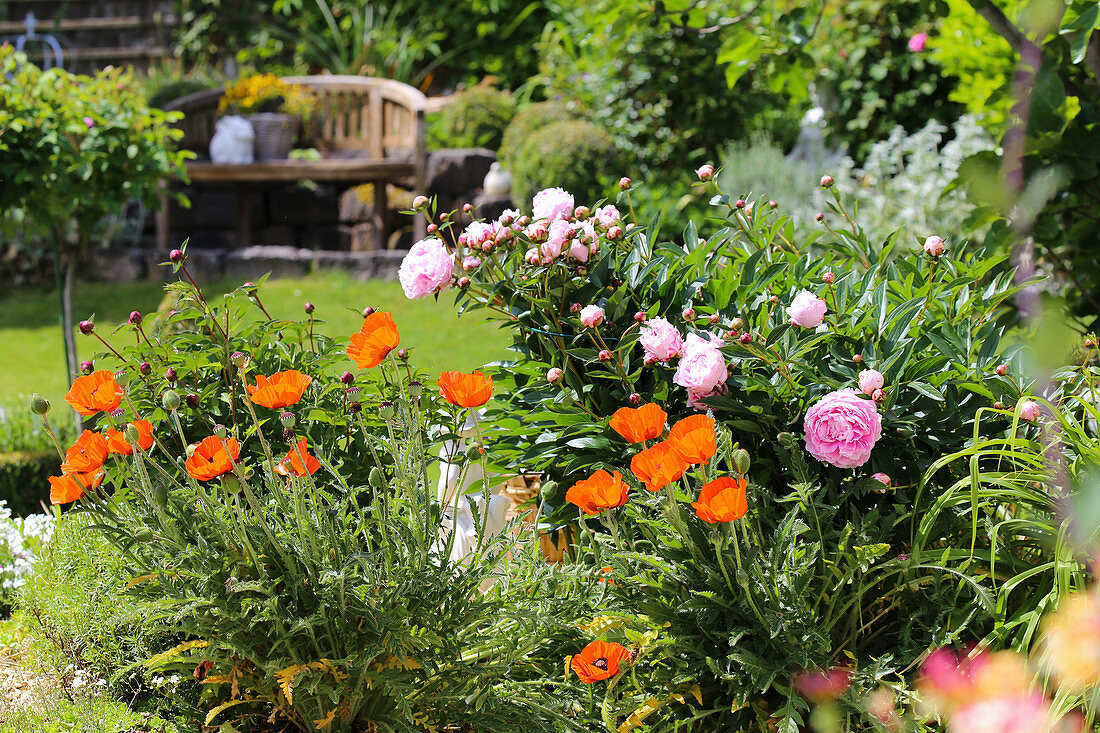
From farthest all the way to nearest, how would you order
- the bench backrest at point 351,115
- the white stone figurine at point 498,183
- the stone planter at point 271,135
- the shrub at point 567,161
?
the bench backrest at point 351,115
the stone planter at point 271,135
the white stone figurine at point 498,183
the shrub at point 567,161

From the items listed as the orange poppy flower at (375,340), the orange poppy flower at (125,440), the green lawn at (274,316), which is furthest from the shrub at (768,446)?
the green lawn at (274,316)

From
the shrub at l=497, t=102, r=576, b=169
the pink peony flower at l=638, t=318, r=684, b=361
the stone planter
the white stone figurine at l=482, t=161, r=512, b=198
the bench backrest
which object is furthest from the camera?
the bench backrest

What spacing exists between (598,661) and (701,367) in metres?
0.53

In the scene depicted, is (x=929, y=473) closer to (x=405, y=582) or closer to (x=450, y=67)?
(x=405, y=582)

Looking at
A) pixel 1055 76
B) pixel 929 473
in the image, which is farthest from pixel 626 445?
pixel 1055 76

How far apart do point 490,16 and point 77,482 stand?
8.34 metres

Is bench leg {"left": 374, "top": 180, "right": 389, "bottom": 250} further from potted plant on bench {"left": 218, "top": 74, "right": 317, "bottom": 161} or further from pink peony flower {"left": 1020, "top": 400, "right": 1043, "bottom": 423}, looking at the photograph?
pink peony flower {"left": 1020, "top": 400, "right": 1043, "bottom": 423}

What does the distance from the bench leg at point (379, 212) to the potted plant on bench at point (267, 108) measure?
1.03 meters

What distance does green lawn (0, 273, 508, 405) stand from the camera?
4.98 m

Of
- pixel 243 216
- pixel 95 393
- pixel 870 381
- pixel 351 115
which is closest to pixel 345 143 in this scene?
pixel 351 115

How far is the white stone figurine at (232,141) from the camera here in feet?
22.7

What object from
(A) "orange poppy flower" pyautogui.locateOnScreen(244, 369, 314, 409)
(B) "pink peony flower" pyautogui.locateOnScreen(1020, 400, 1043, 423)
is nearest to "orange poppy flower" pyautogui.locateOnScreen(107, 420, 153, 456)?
(A) "orange poppy flower" pyautogui.locateOnScreen(244, 369, 314, 409)

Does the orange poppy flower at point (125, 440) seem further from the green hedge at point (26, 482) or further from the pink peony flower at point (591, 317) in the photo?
the green hedge at point (26, 482)

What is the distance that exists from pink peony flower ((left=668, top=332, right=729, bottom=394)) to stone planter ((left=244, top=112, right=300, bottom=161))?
6.29 metres
